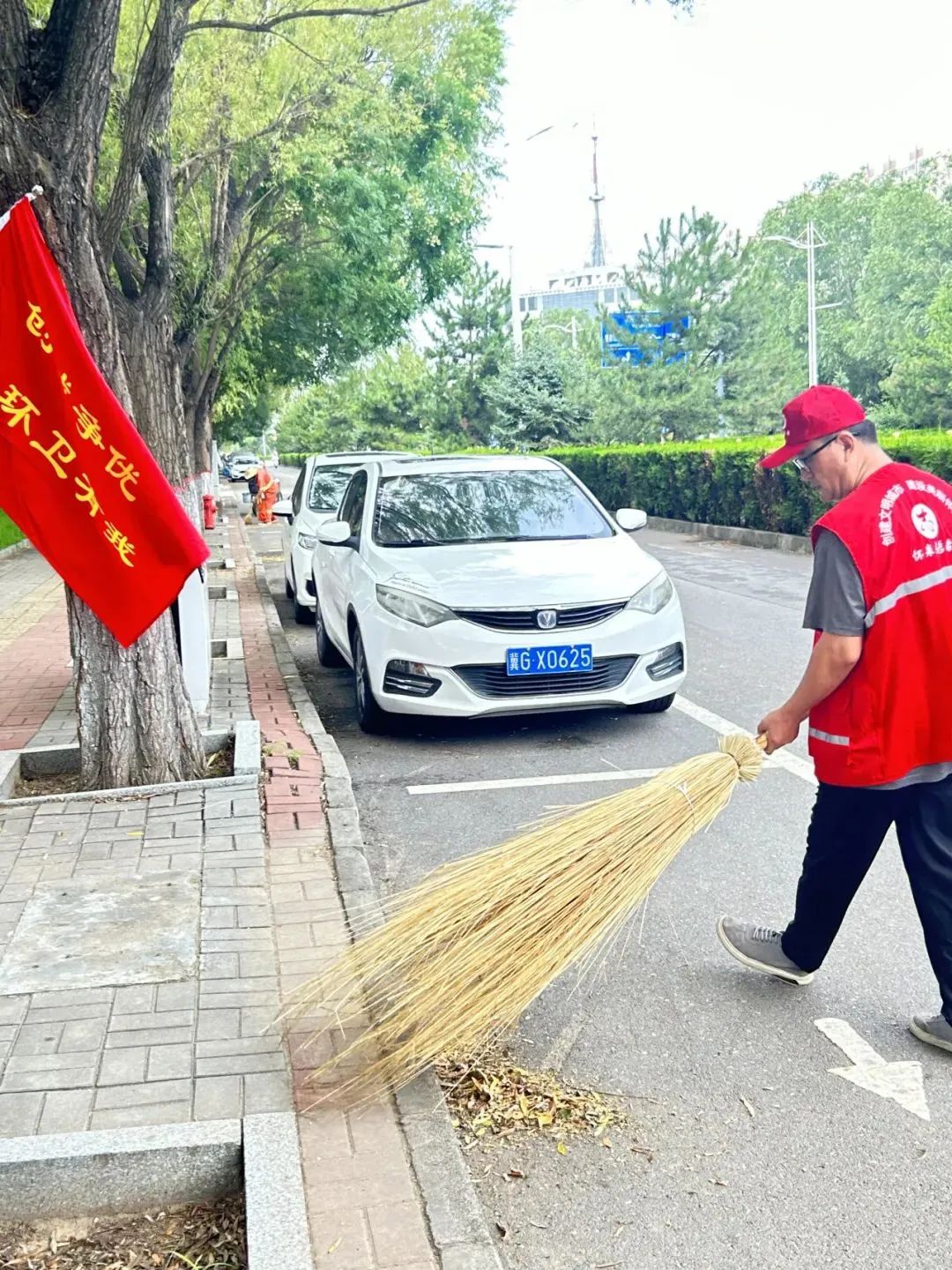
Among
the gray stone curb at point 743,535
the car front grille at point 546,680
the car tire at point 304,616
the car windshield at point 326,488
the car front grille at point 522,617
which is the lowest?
the gray stone curb at point 743,535

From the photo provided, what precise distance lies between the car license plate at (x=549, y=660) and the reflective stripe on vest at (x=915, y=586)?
347 cm

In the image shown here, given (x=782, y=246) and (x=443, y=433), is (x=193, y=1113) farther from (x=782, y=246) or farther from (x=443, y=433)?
(x=782, y=246)

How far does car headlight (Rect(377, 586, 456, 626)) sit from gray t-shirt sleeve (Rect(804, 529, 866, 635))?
3.58m

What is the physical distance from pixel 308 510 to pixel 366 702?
616 centimetres

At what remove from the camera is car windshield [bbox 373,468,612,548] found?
7.51 meters

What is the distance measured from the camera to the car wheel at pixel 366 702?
696 cm

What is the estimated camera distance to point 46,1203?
8.50 ft

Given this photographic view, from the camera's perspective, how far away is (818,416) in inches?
123

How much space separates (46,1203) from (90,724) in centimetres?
311

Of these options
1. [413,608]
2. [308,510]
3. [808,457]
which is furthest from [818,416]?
[308,510]

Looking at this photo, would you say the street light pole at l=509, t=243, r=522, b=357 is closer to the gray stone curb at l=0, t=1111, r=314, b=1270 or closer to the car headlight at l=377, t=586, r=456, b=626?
Answer: the car headlight at l=377, t=586, r=456, b=626

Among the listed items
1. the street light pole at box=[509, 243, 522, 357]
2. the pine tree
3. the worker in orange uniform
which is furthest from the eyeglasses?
the pine tree

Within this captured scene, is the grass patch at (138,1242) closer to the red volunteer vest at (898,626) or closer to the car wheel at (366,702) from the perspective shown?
the red volunteer vest at (898,626)

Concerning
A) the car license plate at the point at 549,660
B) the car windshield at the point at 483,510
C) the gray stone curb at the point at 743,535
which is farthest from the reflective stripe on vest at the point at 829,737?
the gray stone curb at the point at 743,535
